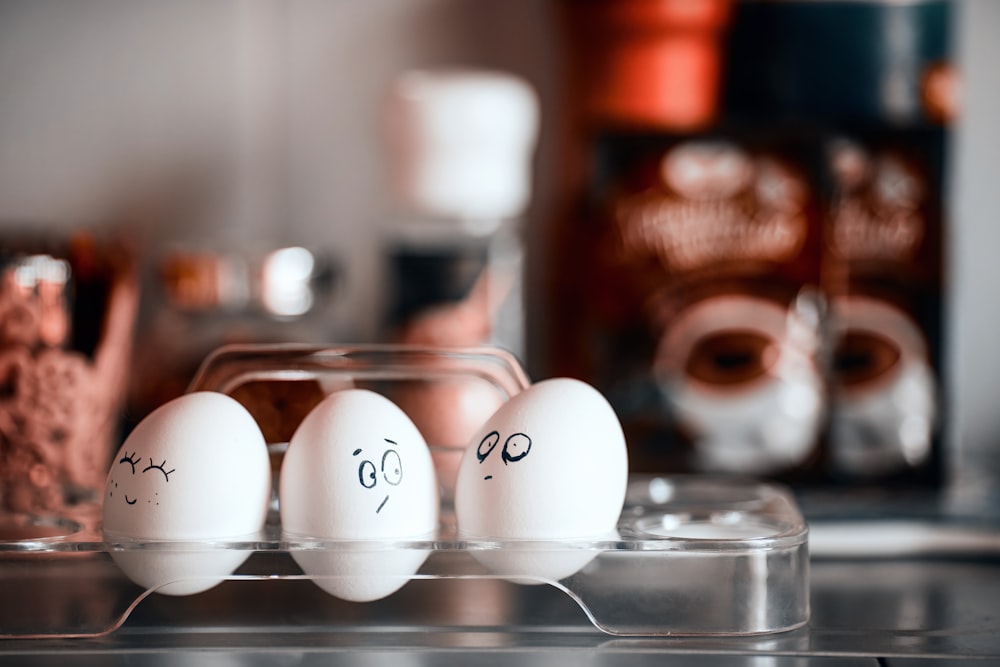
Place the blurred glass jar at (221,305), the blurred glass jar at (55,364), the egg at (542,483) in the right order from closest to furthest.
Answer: the egg at (542,483) → the blurred glass jar at (55,364) → the blurred glass jar at (221,305)

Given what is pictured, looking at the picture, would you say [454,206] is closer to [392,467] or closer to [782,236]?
[782,236]

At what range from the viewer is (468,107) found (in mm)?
804

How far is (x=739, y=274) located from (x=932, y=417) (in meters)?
0.17

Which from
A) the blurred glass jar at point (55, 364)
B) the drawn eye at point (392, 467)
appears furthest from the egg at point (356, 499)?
the blurred glass jar at point (55, 364)

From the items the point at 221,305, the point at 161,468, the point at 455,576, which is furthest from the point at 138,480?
the point at 221,305

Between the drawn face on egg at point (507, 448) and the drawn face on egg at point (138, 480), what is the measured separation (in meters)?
0.12

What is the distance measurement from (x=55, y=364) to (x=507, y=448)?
1.15 ft

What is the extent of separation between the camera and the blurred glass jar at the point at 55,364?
64cm

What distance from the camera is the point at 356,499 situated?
43 cm

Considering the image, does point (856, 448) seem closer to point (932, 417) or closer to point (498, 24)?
point (932, 417)

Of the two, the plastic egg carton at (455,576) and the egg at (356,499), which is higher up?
the egg at (356,499)

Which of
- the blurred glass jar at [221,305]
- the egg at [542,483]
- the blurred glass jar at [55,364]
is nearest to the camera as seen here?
the egg at [542,483]

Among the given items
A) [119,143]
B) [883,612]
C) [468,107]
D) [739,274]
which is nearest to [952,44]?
[739,274]

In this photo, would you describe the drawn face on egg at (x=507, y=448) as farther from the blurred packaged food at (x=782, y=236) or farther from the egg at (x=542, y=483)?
the blurred packaged food at (x=782, y=236)
